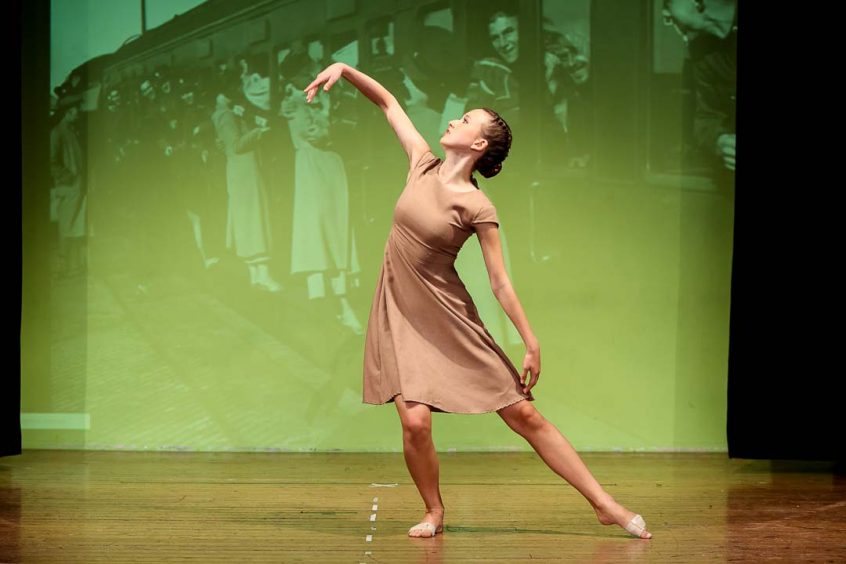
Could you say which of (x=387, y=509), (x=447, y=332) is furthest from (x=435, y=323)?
(x=387, y=509)

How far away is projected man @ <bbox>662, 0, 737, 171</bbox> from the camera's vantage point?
17.7 feet

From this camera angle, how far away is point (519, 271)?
212 inches

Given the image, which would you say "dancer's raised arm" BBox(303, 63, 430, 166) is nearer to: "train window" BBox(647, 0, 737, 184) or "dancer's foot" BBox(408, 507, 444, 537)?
"dancer's foot" BBox(408, 507, 444, 537)

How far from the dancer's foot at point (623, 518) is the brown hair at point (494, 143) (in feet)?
3.46

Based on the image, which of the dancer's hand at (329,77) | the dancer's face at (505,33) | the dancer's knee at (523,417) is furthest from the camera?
the dancer's face at (505,33)

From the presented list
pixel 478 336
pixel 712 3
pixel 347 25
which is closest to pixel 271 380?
pixel 347 25

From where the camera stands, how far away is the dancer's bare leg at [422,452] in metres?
3.29

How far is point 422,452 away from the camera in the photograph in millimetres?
3332

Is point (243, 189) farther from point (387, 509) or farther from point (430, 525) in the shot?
point (430, 525)

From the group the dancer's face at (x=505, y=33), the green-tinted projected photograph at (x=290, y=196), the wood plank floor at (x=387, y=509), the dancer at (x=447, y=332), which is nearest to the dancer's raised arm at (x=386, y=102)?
the dancer at (x=447, y=332)

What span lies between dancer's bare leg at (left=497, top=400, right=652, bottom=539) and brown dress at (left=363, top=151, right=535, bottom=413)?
7cm

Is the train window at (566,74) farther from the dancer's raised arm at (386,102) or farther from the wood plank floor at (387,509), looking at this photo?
the dancer's raised arm at (386,102)

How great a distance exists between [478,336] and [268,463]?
1.92 meters

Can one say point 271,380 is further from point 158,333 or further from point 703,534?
point 703,534
